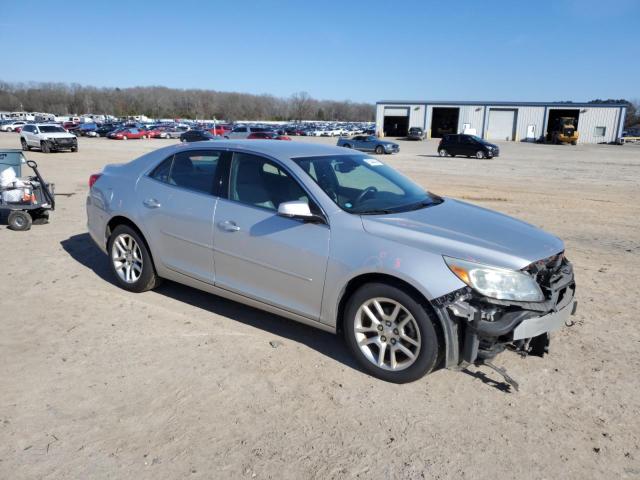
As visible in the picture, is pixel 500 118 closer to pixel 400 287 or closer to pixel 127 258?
pixel 127 258

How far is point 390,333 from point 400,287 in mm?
353

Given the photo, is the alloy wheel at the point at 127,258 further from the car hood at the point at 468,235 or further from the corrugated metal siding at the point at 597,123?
the corrugated metal siding at the point at 597,123

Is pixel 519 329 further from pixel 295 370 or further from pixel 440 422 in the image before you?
pixel 295 370

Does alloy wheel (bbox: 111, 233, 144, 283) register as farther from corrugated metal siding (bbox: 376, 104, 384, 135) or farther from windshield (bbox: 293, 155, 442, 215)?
corrugated metal siding (bbox: 376, 104, 384, 135)

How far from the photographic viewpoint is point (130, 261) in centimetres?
530

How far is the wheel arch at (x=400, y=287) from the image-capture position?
3373 mm

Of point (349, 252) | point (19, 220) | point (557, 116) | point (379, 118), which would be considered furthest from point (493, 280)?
point (379, 118)

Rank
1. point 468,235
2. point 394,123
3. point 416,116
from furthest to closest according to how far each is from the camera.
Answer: point 394,123, point 416,116, point 468,235

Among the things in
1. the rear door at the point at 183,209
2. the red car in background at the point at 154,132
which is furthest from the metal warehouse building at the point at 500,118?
the rear door at the point at 183,209

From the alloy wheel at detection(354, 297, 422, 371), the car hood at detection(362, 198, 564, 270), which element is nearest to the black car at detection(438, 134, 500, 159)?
the car hood at detection(362, 198, 564, 270)

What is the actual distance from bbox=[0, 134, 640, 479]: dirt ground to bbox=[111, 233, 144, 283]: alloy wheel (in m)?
0.21

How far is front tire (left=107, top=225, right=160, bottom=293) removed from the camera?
5113 millimetres

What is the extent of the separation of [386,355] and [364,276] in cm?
60

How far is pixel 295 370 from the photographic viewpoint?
12.5ft
